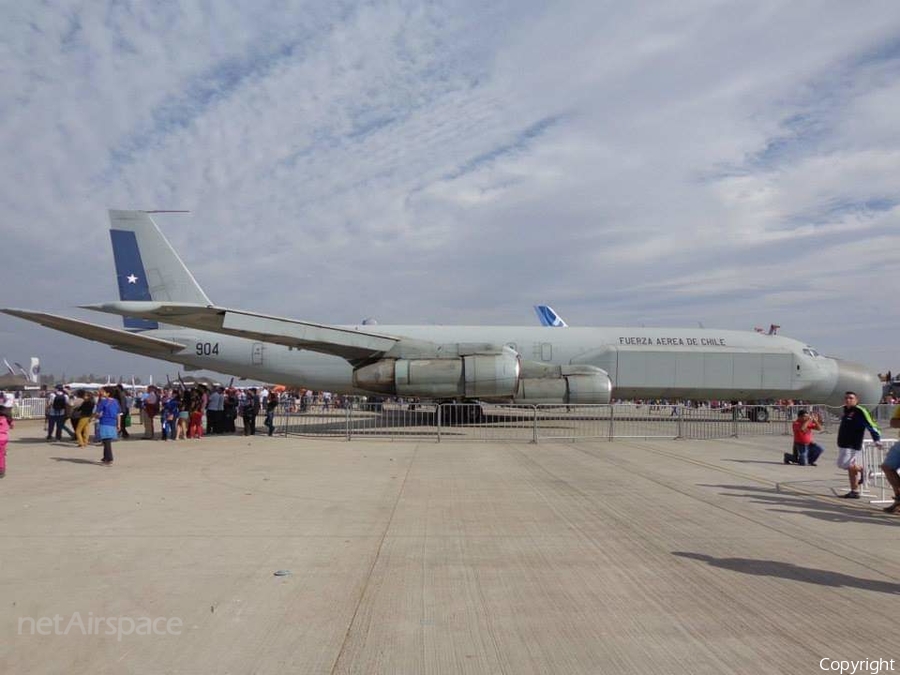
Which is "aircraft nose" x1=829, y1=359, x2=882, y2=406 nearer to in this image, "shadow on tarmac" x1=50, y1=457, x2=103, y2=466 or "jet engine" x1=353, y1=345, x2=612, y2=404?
"jet engine" x1=353, y1=345, x2=612, y2=404

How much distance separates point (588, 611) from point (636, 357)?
63.3 feet

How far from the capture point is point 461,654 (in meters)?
3.58

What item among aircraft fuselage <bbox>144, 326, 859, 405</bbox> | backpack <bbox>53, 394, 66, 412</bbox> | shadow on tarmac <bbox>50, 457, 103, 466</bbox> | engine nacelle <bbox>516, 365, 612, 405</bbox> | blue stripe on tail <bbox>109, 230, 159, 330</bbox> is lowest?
shadow on tarmac <bbox>50, 457, 103, 466</bbox>

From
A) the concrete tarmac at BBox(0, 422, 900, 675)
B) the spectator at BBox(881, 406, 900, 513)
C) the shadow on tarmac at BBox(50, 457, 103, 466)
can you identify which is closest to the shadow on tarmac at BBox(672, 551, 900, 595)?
the concrete tarmac at BBox(0, 422, 900, 675)

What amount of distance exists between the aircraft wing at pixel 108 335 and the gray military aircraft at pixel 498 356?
76 mm

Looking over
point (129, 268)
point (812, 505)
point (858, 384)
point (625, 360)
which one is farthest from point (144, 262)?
point (858, 384)

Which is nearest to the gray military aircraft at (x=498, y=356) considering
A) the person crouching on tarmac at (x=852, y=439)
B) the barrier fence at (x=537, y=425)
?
the barrier fence at (x=537, y=425)

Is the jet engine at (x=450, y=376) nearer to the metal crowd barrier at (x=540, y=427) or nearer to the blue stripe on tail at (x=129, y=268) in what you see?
the metal crowd barrier at (x=540, y=427)

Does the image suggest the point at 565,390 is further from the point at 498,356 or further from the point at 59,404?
the point at 59,404

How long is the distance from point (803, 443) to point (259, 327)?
13208mm

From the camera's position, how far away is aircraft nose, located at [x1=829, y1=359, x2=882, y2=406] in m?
→ 23.5

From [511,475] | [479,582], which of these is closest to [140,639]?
[479,582]

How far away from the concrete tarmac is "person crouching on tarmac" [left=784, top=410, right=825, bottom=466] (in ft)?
6.74

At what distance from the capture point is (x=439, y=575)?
5.04 meters
